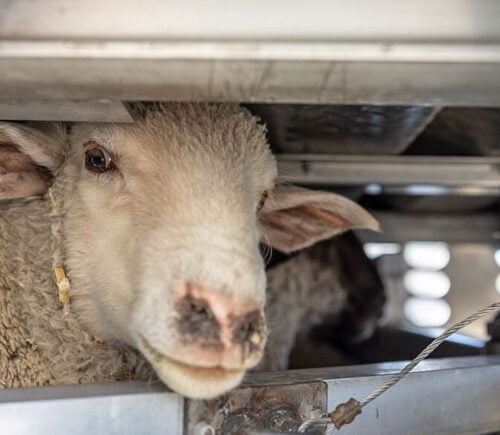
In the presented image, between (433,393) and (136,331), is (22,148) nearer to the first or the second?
(136,331)

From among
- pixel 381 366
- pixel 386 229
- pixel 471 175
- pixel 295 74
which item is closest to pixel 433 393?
pixel 381 366

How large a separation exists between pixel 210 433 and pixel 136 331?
1.16ft

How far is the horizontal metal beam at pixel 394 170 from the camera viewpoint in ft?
10.1

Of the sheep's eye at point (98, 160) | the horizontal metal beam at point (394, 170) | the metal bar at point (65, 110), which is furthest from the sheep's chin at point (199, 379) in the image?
the horizontal metal beam at point (394, 170)

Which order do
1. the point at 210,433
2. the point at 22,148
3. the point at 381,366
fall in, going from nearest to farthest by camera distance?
the point at 210,433 → the point at 381,366 → the point at 22,148

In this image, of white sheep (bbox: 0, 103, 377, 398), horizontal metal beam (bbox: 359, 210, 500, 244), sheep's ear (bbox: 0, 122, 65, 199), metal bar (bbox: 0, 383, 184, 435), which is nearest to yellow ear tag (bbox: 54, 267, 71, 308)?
white sheep (bbox: 0, 103, 377, 398)

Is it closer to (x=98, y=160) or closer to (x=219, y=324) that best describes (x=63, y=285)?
(x=98, y=160)

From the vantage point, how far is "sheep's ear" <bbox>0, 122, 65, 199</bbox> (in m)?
1.99

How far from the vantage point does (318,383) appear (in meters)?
1.41

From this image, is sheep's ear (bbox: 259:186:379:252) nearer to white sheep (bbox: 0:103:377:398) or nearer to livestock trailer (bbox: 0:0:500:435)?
white sheep (bbox: 0:103:377:398)

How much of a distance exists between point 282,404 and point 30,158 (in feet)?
3.77

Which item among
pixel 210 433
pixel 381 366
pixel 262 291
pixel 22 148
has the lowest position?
pixel 210 433

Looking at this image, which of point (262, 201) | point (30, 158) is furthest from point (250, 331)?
point (30, 158)

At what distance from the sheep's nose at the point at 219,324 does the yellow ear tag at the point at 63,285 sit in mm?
750
